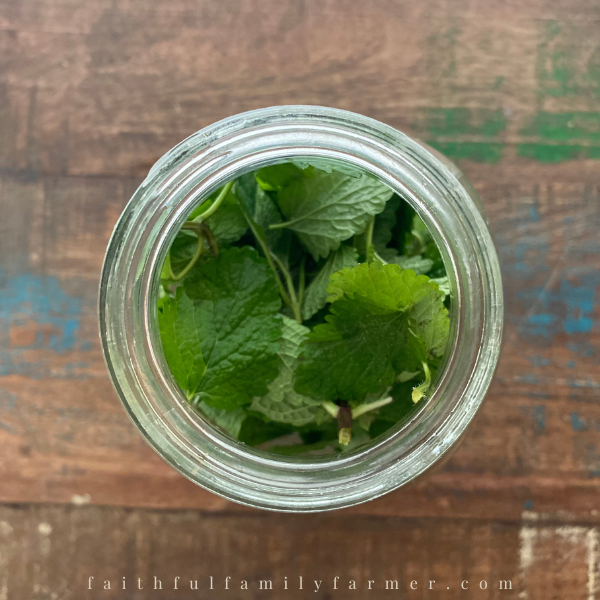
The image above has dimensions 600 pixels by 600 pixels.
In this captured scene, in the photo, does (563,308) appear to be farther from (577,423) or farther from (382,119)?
(382,119)

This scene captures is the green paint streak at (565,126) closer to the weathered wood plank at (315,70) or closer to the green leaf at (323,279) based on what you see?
the weathered wood plank at (315,70)

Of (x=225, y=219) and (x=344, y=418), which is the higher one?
(x=225, y=219)

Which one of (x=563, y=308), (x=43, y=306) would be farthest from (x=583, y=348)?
(x=43, y=306)

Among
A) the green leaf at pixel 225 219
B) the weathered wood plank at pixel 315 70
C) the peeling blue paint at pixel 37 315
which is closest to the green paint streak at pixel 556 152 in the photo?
the weathered wood plank at pixel 315 70

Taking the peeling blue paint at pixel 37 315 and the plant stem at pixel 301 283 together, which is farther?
the peeling blue paint at pixel 37 315

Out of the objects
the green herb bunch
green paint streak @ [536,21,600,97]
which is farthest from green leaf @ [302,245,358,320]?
green paint streak @ [536,21,600,97]
